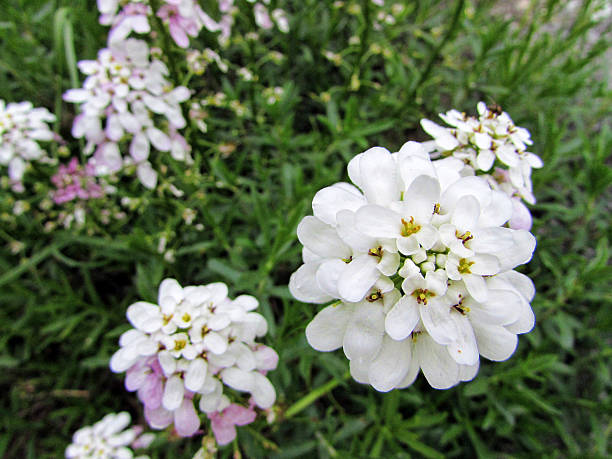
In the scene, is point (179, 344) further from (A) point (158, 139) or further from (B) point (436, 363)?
(A) point (158, 139)

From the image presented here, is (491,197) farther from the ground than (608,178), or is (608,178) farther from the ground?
(491,197)

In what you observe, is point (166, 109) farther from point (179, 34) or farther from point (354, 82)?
point (354, 82)

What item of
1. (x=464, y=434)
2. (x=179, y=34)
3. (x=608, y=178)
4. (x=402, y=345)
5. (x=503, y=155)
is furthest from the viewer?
(x=464, y=434)

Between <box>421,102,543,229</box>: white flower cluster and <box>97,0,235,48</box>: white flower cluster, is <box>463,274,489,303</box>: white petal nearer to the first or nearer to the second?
<box>421,102,543,229</box>: white flower cluster

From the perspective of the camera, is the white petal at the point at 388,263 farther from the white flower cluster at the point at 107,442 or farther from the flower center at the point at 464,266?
the white flower cluster at the point at 107,442

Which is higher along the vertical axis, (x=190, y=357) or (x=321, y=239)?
(x=321, y=239)

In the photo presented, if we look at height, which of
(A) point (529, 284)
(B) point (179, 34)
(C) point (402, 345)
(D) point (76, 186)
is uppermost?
(B) point (179, 34)

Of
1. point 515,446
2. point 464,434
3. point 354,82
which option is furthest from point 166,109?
point 515,446

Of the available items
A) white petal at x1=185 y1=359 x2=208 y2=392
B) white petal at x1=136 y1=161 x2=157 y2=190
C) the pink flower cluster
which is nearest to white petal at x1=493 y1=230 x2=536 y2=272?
white petal at x1=185 y1=359 x2=208 y2=392

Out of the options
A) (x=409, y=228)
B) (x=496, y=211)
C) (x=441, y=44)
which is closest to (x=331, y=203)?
(x=409, y=228)
